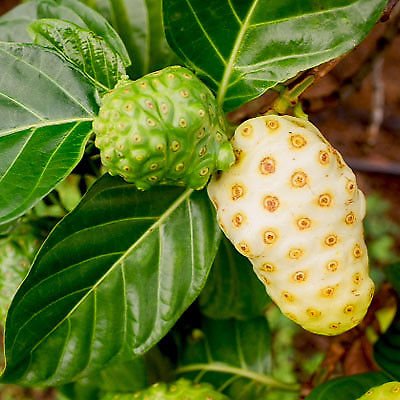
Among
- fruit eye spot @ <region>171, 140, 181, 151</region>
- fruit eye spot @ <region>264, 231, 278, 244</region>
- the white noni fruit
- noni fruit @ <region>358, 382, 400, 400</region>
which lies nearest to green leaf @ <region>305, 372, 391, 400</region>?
noni fruit @ <region>358, 382, 400, 400</region>

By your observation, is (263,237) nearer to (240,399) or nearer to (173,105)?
(173,105)

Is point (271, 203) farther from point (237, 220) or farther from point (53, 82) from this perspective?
point (53, 82)

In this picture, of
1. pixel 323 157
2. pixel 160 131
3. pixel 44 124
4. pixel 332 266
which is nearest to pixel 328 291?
pixel 332 266

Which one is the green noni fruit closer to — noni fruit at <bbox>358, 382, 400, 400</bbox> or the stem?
the stem

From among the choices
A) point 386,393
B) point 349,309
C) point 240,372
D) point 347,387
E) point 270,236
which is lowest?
point 240,372

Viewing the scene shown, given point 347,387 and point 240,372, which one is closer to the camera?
point 347,387

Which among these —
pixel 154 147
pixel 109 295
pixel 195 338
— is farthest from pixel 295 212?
pixel 195 338

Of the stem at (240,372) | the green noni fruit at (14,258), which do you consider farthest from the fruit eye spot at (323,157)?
the stem at (240,372)

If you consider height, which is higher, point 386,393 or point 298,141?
point 298,141
